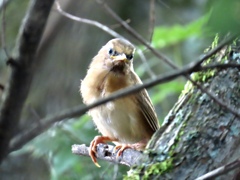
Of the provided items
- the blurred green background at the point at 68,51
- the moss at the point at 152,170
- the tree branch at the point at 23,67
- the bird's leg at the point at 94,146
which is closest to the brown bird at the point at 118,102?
the bird's leg at the point at 94,146

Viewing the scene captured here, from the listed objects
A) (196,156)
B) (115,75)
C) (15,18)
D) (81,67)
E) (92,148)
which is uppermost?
(15,18)

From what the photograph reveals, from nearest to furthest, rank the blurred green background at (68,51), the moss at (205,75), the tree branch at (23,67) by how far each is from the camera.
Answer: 1. the tree branch at (23,67)
2. the moss at (205,75)
3. the blurred green background at (68,51)

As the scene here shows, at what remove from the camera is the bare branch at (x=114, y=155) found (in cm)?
311

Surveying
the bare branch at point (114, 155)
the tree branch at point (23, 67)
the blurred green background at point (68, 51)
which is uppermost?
the blurred green background at point (68, 51)

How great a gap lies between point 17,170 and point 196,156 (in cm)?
427

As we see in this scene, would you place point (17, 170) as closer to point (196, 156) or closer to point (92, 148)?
point (92, 148)

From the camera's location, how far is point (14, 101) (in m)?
1.77

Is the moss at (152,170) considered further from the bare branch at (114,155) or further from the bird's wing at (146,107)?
the bird's wing at (146,107)

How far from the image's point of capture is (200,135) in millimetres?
2660

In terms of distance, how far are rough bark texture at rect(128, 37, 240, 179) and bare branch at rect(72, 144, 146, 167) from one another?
14 cm

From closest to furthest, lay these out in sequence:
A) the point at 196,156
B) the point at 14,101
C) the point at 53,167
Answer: the point at 14,101 → the point at 196,156 → the point at 53,167

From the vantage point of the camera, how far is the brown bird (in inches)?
154

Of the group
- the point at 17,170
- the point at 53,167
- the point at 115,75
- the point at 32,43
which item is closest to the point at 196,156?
the point at 32,43

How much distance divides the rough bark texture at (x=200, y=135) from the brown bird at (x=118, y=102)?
110cm
